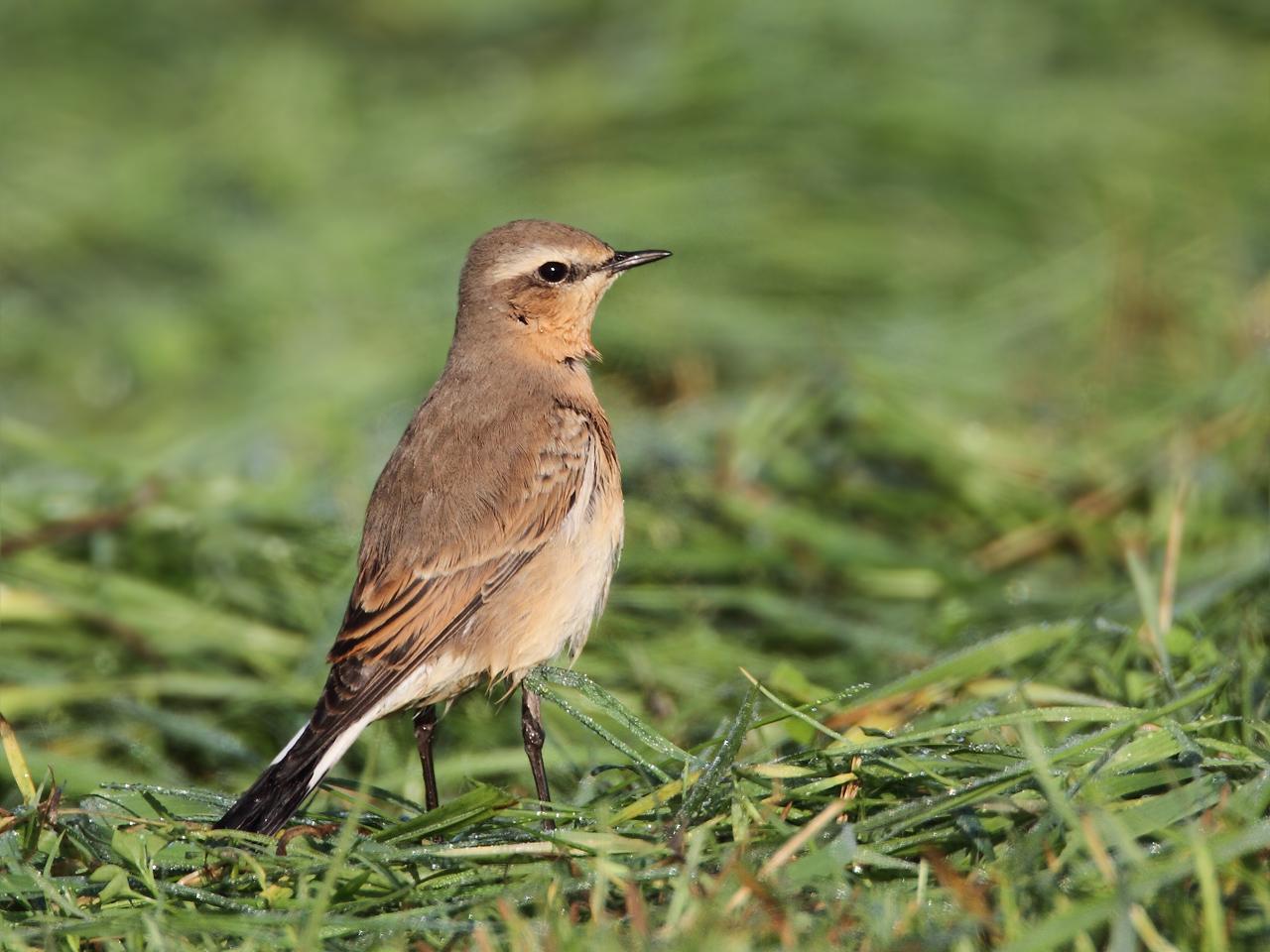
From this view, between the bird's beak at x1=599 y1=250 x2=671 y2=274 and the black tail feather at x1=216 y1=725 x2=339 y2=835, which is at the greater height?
the bird's beak at x1=599 y1=250 x2=671 y2=274

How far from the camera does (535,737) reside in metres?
5.48

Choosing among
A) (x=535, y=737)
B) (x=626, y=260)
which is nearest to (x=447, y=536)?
(x=535, y=737)

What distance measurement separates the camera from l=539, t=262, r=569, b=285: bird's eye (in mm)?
6152

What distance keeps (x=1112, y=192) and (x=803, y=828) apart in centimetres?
818

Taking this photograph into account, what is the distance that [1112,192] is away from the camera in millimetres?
11422

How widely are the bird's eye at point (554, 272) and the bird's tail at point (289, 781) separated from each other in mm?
1959

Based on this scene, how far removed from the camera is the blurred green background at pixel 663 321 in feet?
22.6

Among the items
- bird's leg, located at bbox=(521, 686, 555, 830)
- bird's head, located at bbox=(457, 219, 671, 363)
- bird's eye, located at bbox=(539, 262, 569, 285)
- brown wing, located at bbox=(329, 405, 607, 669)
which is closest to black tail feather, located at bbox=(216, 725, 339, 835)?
brown wing, located at bbox=(329, 405, 607, 669)

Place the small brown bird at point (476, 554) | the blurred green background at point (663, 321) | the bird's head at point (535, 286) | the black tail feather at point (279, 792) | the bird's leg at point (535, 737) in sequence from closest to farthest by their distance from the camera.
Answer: the black tail feather at point (279, 792)
the small brown bird at point (476, 554)
the bird's leg at point (535, 737)
the bird's head at point (535, 286)
the blurred green background at point (663, 321)

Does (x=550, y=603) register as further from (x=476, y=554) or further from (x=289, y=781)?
(x=289, y=781)

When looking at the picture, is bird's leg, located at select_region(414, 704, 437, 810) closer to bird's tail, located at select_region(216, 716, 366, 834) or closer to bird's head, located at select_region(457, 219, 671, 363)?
bird's tail, located at select_region(216, 716, 366, 834)

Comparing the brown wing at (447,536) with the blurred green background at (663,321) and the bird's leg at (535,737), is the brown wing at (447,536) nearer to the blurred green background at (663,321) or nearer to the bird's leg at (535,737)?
the bird's leg at (535,737)

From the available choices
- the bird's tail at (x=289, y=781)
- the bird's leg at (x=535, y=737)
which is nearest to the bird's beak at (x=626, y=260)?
the bird's leg at (x=535, y=737)

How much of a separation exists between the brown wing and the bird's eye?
0.72m
